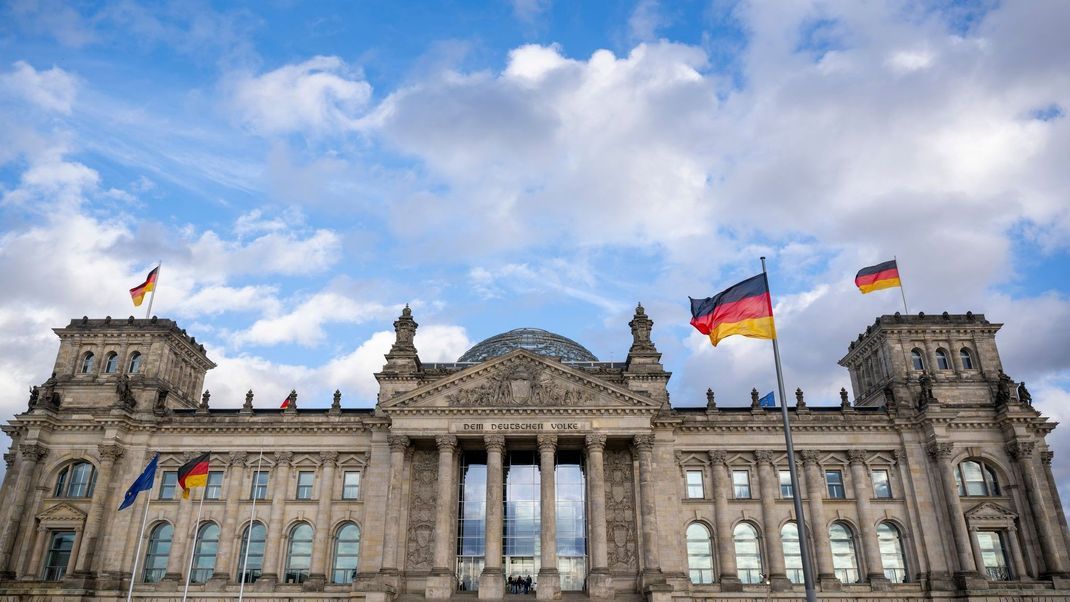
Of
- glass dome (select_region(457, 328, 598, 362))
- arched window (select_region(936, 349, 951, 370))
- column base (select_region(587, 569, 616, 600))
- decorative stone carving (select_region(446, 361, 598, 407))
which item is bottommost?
column base (select_region(587, 569, 616, 600))

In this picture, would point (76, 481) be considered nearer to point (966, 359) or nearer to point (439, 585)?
point (439, 585)

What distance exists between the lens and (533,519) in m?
53.9

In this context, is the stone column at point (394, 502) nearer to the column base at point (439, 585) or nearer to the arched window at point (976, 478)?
the column base at point (439, 585)

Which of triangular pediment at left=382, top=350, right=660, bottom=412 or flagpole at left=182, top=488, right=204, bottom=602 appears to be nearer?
flagpole at left=182, top=488, right=204, bottom=602

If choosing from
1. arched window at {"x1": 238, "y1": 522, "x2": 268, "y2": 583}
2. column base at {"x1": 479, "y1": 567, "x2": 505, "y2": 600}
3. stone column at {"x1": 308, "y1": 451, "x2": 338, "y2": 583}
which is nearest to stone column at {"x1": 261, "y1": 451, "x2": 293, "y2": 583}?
arched window at {"x1": 238, "y1": 522, "x2": 268, "y2": 583}

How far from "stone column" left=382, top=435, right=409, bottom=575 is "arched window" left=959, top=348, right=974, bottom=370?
4402 cm

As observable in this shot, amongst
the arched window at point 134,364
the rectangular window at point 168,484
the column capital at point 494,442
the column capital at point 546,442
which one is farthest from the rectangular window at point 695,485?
the arched window at point 134,364

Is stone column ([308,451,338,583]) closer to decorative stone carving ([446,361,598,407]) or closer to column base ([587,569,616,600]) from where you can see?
decorative stone carving ([446,361,598,407])

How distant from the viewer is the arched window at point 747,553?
53.1 metres

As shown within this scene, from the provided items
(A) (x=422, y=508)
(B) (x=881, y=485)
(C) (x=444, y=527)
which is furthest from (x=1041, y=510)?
(A) (x=422, y=508)

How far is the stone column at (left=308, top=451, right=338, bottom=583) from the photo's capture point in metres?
52.6

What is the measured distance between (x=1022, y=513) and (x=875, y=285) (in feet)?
61.9

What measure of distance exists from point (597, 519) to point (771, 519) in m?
13.3

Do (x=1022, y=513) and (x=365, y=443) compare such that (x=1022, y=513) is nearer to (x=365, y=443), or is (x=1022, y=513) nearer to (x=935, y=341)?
(x=935, y=341)
